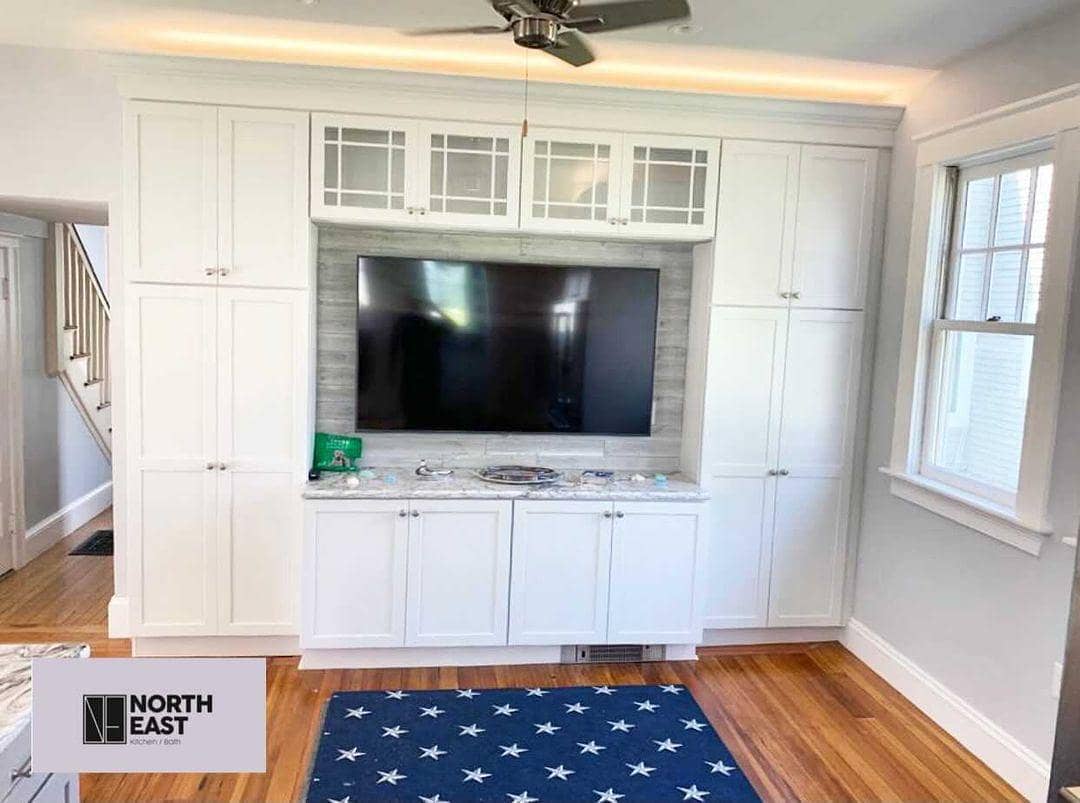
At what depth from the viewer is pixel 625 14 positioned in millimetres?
2086

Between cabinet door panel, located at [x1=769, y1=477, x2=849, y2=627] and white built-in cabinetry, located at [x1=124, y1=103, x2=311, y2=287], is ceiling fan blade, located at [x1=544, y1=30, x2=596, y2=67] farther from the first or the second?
cabinet door panel, located at [x1=769, y1=477, x2=849, y2=627]

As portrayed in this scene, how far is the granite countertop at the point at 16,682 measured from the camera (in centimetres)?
120

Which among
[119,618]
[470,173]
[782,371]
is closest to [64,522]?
[119,618]

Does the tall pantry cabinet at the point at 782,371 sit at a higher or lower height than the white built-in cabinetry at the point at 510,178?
lower

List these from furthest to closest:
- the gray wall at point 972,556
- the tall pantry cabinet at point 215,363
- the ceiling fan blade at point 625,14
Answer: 1. the tall pantry cabinet at point 215,363
2. the gray wall at point 972,556
3. the ceiling fan blade at point 625,14

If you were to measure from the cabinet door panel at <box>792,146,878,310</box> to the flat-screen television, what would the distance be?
706 millimetres

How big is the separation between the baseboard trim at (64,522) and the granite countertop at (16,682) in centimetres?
374

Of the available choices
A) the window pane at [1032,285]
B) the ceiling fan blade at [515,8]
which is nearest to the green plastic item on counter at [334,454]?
the ceiling fan blade at [515,8]

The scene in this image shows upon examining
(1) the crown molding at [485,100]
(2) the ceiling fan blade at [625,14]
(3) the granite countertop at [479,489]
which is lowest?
(3) the granite countertop at [479,489]

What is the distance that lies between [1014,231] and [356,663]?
3.26 meters

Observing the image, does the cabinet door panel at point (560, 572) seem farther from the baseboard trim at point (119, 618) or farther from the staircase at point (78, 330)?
the staircase at point (78, 330)

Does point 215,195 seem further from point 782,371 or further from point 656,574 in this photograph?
point 782,371

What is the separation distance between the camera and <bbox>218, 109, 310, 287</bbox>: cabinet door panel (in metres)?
3.26

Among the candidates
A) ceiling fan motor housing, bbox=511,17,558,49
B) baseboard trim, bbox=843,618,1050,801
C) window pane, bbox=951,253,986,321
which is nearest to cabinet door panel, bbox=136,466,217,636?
ceiling fan motor housing, bbox=511,17,558,49
